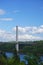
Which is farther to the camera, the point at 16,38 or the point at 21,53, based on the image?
the point at 16,38

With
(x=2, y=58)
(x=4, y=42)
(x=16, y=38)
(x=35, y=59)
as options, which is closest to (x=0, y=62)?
(x=2, y=58)

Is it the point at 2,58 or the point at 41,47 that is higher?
the point at 41,47

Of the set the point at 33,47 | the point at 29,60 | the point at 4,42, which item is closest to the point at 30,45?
the point at 33,47

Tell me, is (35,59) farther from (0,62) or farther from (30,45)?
(0,62)

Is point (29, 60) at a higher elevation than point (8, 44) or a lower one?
lower

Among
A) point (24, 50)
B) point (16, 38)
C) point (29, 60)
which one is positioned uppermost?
point (16, 38)

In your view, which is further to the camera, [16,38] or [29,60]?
[16,38]

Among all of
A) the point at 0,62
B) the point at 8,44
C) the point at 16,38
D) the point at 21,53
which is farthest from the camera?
the point at 16,38

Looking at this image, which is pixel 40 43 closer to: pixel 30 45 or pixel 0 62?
pixel 30 45

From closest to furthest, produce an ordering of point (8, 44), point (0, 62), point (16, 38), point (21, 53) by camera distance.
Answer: point (0, 62) < point (8, 44) < point (21, 53) < point (16, 38)
